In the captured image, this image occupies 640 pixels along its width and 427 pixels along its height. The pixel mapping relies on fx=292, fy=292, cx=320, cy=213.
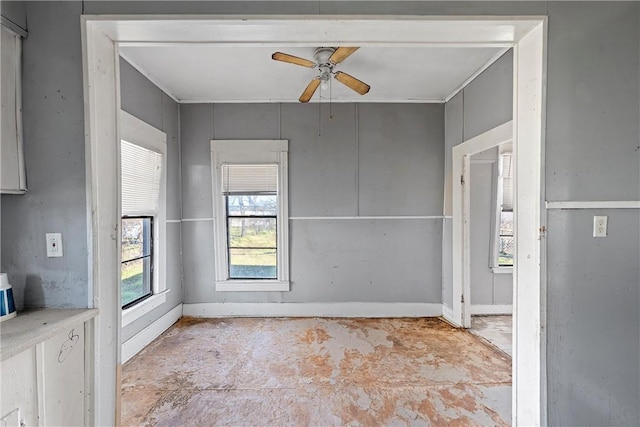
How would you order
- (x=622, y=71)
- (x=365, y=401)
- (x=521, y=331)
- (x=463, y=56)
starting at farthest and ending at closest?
(x=463, y=56) < (x=365, y=401) < (x=521, y=331) < (x=622, y=71)

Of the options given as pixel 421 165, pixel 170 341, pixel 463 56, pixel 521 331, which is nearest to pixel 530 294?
pixel 521 331

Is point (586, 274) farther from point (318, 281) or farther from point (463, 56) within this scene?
point (318, 281)

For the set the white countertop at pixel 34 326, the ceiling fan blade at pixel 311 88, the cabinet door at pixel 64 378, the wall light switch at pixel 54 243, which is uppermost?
the ceiling fan blade at pixel 311 88

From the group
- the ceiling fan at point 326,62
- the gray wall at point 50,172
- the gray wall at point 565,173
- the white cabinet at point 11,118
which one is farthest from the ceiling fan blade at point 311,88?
the white cabinet at point 11,118

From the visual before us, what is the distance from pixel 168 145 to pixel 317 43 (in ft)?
7.86

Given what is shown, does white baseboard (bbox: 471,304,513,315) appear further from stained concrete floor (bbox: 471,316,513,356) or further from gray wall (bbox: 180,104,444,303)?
gray wall (bbox: 180,104,444,303)

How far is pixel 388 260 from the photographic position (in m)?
3.56

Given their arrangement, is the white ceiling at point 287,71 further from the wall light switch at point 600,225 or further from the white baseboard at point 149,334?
the white baseboard at point 149,334

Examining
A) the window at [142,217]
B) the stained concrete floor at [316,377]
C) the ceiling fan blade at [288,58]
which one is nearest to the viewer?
the stained concrete floor at [316,377]

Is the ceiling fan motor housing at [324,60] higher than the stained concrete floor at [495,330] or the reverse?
higher

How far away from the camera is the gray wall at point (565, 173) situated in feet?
4.58

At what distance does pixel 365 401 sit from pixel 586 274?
4.99 feet

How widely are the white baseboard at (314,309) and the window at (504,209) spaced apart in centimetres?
105

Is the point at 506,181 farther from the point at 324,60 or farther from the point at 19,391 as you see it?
the point at 19,391
